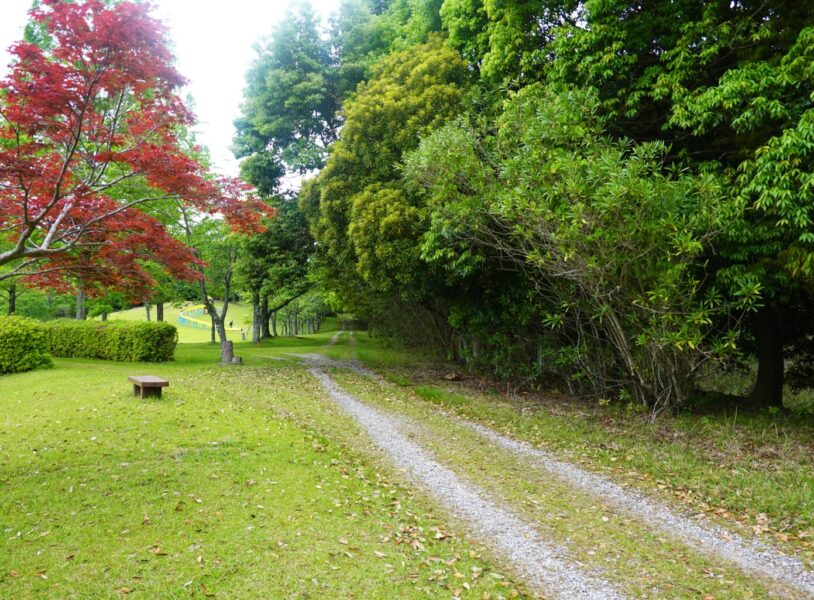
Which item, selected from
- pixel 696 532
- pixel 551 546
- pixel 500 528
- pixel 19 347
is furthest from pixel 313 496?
pixel 19 347

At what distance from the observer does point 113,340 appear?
19.7 meters

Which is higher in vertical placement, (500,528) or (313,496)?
(313,496)

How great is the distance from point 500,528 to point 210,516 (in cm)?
293

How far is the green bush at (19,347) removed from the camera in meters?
15.6

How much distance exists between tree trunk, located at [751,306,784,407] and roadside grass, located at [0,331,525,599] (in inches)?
357

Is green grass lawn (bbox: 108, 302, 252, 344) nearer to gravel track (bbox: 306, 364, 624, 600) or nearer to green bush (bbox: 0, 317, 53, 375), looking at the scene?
green bush (bbox: 0, 317, 53, 375)

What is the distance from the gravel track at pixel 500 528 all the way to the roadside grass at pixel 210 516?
0.93 ft

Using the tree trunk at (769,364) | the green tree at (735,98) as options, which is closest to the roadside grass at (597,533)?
the green tree at (735,98)

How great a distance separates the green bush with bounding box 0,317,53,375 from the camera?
15625 millimetres

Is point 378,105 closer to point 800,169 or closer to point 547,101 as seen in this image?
point 547,101

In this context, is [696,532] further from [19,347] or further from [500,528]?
[19,347]

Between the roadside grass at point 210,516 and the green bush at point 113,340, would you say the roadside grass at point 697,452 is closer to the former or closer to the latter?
the roadside grass at point 210,516

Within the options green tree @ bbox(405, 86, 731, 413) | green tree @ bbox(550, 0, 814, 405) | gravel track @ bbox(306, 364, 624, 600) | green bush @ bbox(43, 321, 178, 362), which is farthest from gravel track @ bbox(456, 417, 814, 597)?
green bush @ bbox(43, 321, 178, 362)

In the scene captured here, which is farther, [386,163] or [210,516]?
[386,163]
